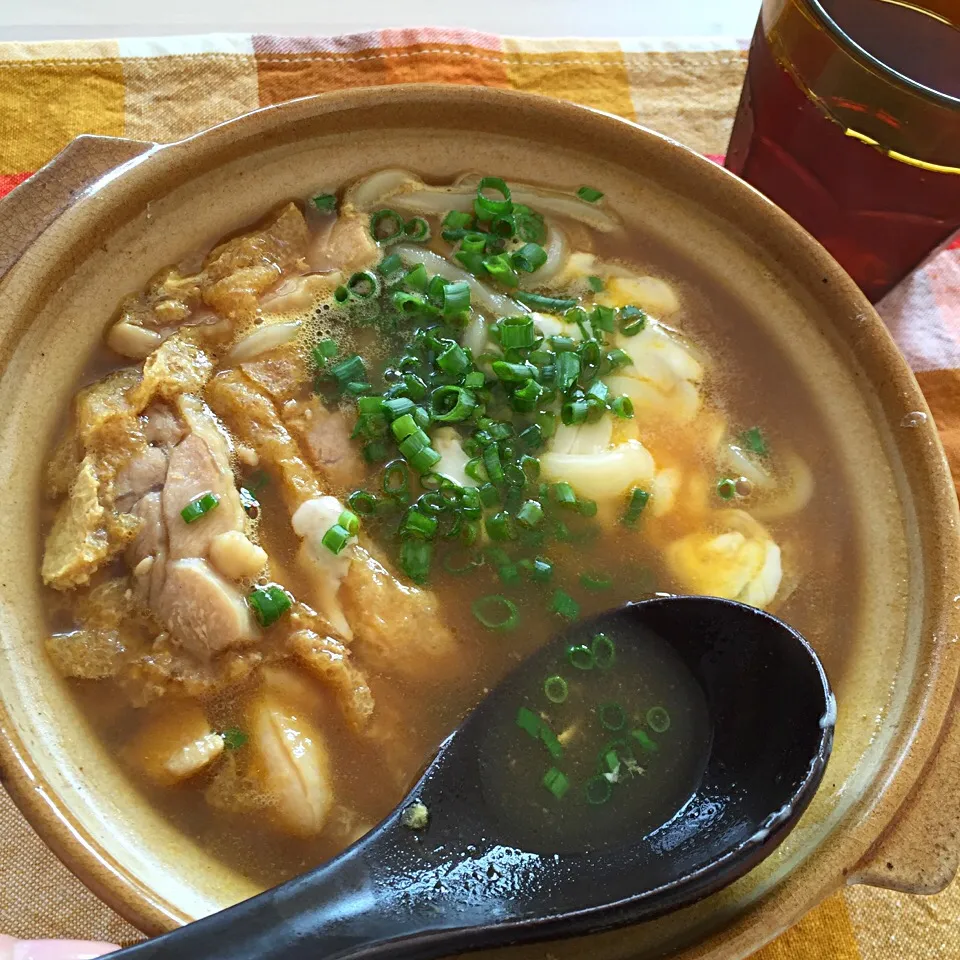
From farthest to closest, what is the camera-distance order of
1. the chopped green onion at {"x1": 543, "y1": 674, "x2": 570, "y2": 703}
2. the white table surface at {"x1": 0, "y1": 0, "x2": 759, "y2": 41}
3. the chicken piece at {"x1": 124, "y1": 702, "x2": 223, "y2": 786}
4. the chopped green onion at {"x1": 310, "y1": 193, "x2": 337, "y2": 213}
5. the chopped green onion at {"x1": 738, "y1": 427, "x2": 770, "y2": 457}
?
the white table surface at {"x1": 0, "y1": 0, "x2": 759, "y2": 41} → the chopped green onion at {"x1": 310, "y1": 193, "x2": 337, "y2": 213} → the chopped green onion at {"x1": 738, "y1": 427, "x2": 770, "y2": 457} → the chopped green onion at {"x1": 543, "y1": 674, "x2": 570, "y2": 703} → the chicken piece at {"x1": 124, "y1": 702, "x2": 223, "y2": 786}

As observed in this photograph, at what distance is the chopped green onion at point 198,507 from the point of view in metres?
1.61

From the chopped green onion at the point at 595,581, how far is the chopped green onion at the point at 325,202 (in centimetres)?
99

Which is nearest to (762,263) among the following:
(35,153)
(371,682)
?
(371,682)

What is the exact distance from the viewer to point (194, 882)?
141 centimetres

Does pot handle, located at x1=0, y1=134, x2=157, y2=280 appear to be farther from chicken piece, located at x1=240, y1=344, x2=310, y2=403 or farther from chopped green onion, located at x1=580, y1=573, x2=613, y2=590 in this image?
chopped green onion, located at x1=580, y1=573, x2=613, y2=590

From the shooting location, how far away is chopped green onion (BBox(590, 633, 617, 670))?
163 centimetres

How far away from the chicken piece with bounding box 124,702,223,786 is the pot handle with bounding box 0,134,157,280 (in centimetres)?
85

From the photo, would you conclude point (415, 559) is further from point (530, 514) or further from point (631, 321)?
point (631, 321)

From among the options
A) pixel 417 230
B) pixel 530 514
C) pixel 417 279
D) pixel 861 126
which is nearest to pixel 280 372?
pixel 417 279

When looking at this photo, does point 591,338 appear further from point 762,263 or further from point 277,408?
point 277,408

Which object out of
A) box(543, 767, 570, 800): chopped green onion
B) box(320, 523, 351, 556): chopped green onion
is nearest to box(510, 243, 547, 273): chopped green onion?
box(320, 523, 351, 556): chopped green onion

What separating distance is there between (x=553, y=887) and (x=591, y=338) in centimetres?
110

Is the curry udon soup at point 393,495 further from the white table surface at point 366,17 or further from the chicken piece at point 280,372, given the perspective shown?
the white table surface at point 366,17

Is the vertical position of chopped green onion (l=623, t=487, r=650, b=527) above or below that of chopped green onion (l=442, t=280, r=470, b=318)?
below
